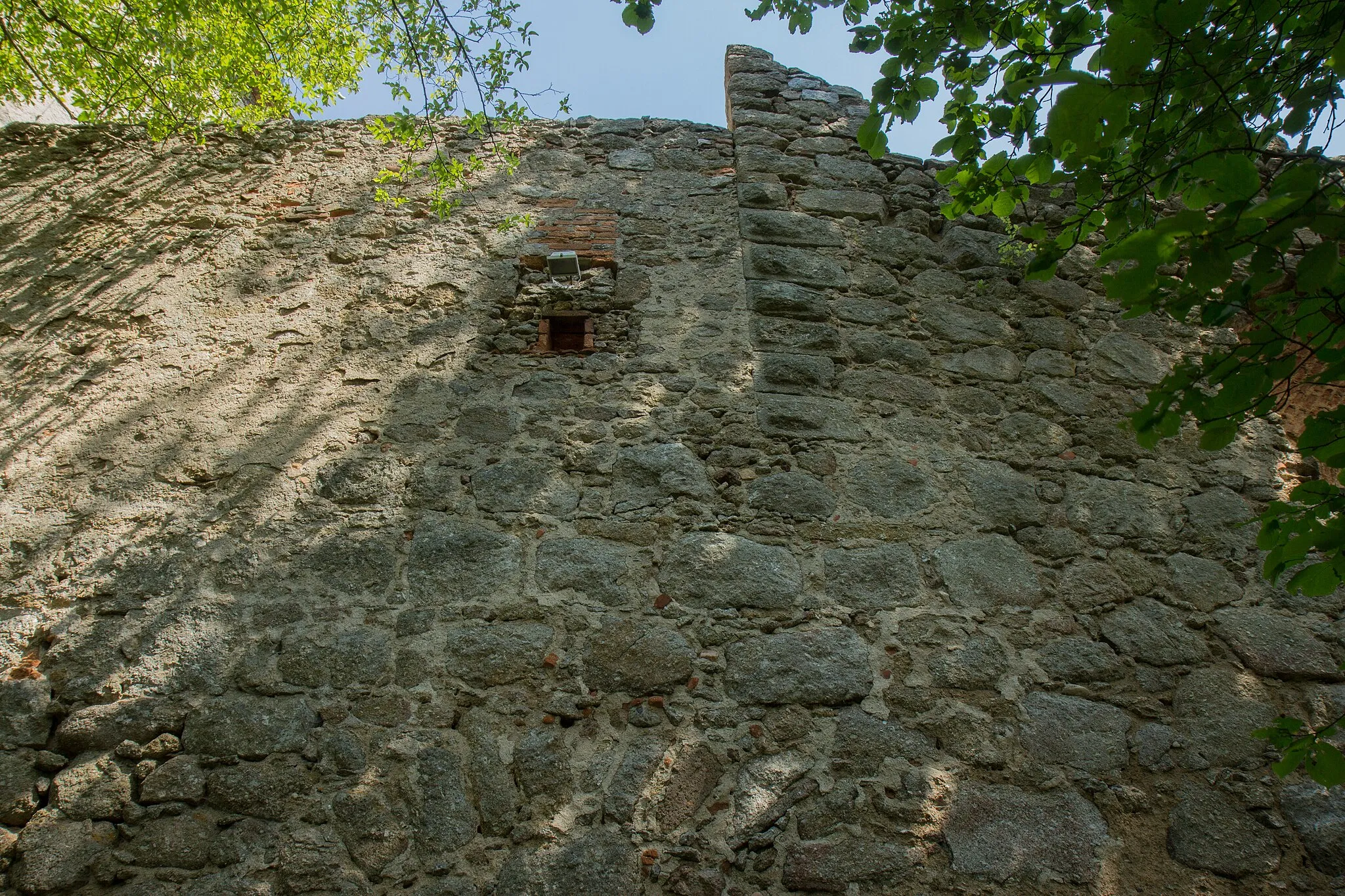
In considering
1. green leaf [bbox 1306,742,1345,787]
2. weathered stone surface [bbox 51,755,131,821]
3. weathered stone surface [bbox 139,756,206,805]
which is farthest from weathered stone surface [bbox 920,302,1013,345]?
weathered stone surface [bbox 51,755,131,821]

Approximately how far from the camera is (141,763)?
2.22 meters

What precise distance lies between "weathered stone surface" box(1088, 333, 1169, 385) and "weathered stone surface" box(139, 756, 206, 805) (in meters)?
3.28

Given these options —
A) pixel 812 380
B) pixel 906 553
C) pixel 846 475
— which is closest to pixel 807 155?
pixel 812 380

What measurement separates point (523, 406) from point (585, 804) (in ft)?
4.37

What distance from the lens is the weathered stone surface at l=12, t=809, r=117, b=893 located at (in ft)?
6.70

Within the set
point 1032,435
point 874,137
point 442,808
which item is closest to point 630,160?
point 874,137

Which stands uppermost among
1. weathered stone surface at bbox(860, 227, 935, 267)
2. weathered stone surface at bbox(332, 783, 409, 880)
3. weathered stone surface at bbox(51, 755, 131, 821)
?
weathered stone surface at bbox(860, 227, 935, 267)

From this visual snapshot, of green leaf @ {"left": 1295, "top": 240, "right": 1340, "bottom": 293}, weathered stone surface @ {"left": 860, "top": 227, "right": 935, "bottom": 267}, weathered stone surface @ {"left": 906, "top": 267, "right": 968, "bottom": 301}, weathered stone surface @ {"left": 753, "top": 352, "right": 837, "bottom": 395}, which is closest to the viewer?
green leaf @ {"left": 1295, "top": 240, "right": 1340, "bottom": 293}

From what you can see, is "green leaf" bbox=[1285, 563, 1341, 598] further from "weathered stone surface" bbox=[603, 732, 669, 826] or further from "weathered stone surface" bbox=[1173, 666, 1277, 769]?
"weathered stone surface" bbox=[603, 732, 669, 826]

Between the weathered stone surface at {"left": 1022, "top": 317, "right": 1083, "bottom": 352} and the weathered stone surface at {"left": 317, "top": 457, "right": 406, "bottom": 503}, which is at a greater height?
the weathered stone surface at {"left": 1022, "top": 317, "right": 1083, "bottom": 352}

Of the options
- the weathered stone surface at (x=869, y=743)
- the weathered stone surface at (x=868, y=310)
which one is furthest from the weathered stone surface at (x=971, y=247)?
the weathered stone surface at (x=869, y=743)

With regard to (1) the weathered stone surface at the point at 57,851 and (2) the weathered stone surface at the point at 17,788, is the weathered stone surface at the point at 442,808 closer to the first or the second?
(1) the weathered stone surface at the point at 57,851

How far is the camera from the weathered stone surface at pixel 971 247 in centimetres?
358

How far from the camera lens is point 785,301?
10.8 ft
